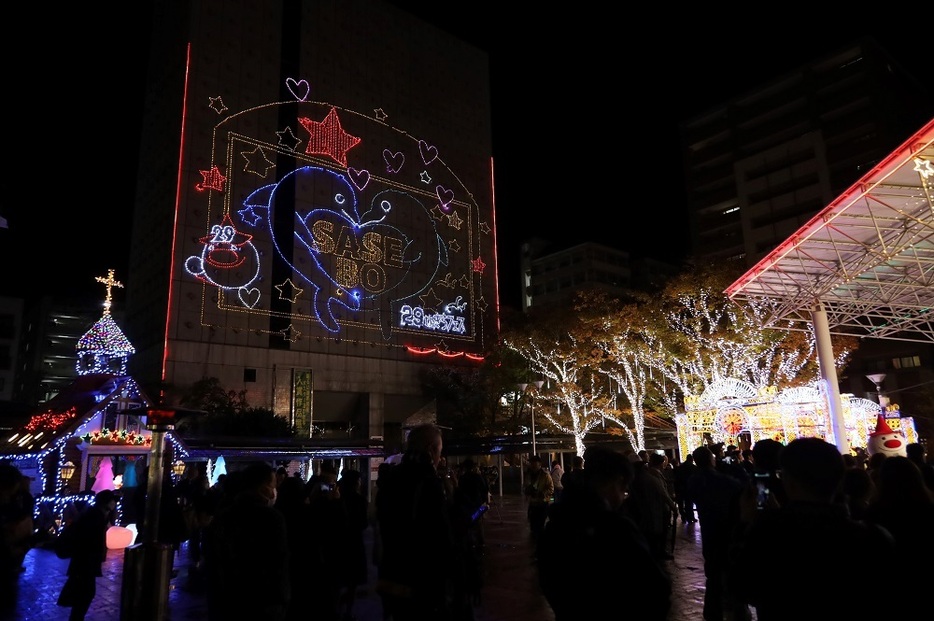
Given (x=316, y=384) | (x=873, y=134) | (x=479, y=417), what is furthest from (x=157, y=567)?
(x=873, y=134)

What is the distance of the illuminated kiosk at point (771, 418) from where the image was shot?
702 inches

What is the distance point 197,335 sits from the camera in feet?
97.7

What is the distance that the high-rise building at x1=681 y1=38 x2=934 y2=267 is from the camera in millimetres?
46531

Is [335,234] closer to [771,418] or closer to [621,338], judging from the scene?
[621,338]

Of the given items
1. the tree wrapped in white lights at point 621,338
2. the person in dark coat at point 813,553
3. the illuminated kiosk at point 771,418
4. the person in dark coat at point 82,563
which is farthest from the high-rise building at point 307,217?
the person in dark coat at point 813,553

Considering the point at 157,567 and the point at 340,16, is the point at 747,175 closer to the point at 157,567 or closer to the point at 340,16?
the point at 340,16

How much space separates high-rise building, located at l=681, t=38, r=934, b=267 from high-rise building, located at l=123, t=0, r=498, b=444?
72.4 feet

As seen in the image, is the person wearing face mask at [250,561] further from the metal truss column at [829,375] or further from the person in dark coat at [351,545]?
the metal truss column at [829,375]

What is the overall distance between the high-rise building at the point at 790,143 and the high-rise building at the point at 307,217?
22072 millimetres

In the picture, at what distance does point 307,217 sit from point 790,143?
3744cm

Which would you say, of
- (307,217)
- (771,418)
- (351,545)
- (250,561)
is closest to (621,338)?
(771,418)

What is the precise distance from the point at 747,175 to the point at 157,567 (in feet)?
177

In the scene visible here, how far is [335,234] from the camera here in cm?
3450

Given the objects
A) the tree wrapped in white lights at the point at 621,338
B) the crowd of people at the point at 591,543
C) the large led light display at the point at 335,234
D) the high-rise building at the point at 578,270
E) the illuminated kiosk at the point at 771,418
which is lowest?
the crowd of people at the point at 591,543
